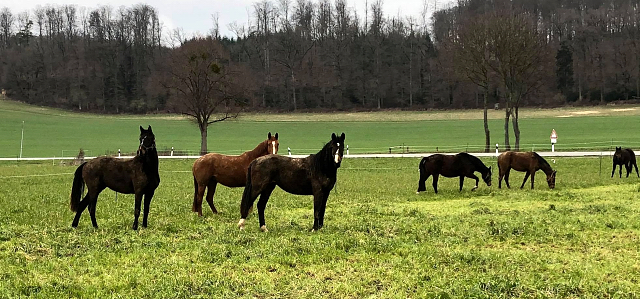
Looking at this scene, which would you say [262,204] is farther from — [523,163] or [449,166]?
[523,163]

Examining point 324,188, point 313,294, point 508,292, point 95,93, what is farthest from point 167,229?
point 95,93

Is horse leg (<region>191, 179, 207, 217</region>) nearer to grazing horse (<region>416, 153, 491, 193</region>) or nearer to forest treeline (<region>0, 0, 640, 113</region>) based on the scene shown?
grazing horse (<region>416, 153, 491, 193</region>)

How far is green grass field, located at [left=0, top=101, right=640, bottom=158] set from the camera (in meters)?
51.0

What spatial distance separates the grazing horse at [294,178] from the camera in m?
10.8

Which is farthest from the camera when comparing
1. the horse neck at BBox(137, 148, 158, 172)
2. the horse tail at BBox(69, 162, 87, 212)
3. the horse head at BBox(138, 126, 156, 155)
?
the horse tail at BBox(69, 162, 87, 212)

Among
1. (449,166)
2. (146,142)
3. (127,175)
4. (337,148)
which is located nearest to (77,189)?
(127,175)

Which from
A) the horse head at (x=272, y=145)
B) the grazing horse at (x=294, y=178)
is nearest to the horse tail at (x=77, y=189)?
the grazing horse at (x=294, y=178)

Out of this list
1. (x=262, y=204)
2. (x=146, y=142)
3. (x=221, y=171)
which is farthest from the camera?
(x=221, y=171)

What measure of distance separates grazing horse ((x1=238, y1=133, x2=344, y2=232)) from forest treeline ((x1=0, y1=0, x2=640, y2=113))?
69.6 m

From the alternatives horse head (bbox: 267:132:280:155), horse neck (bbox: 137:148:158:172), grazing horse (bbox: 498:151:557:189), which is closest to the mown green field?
horse neck (bbox: 137:148:158:172)

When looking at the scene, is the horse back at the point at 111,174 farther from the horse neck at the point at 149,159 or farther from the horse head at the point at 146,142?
the horse head at the point at 146,142

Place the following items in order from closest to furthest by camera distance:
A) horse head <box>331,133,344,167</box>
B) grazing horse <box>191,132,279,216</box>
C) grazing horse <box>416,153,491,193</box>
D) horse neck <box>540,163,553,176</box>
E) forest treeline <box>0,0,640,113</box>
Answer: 1. horse head <box>331,133,344,167</box>
2. grazing horse <box>191,132,279,216</box>
3. grazing horse <box>416,153,491,193</box>
4. horse neck <box>540,163,553,176</box>
5. forest treeline <box>0,0,640,113</box>

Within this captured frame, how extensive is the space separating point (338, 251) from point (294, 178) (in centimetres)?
271

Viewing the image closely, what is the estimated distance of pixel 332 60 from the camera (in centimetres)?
8919
